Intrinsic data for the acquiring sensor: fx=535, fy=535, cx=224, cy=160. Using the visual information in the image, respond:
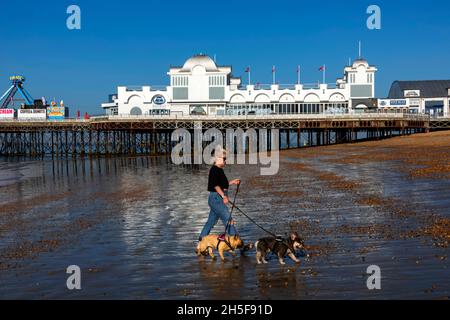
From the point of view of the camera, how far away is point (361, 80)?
2628 inches

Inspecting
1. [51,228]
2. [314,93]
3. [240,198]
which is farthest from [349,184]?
[314,93]

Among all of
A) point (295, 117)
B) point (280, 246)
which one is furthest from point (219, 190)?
point (295, 117)

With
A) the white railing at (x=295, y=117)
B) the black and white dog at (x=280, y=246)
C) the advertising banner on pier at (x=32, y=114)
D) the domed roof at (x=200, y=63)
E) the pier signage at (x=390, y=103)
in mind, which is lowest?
the black and white dog at (x=280, y=246)

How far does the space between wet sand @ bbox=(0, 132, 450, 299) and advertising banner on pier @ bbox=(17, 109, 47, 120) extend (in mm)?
51977

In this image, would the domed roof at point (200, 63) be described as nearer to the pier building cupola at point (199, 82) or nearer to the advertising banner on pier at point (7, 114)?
the pier building cupola at point (199, 82)

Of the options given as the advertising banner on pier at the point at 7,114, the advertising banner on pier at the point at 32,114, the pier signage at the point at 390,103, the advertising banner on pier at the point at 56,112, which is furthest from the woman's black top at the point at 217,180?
the advertising banner on pier at the point at 7,114

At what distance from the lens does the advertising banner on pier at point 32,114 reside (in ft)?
224

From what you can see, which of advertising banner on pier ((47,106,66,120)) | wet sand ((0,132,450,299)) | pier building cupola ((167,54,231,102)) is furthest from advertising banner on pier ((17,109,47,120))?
wet sand ((0,132,450,299))

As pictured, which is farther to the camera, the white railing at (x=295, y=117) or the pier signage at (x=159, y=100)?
the pier signage at (x=159, y=100)

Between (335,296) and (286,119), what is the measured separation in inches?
2073

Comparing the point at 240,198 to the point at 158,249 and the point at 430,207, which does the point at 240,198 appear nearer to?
the point at 430,207

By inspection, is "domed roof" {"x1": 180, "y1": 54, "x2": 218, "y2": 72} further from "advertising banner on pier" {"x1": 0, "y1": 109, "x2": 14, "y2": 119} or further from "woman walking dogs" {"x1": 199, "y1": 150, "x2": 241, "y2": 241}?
"woman walking dogs" {"x1": 199, "y1": 150, "x2": 241, "y2": 241}

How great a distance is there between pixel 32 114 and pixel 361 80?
42084 mm
